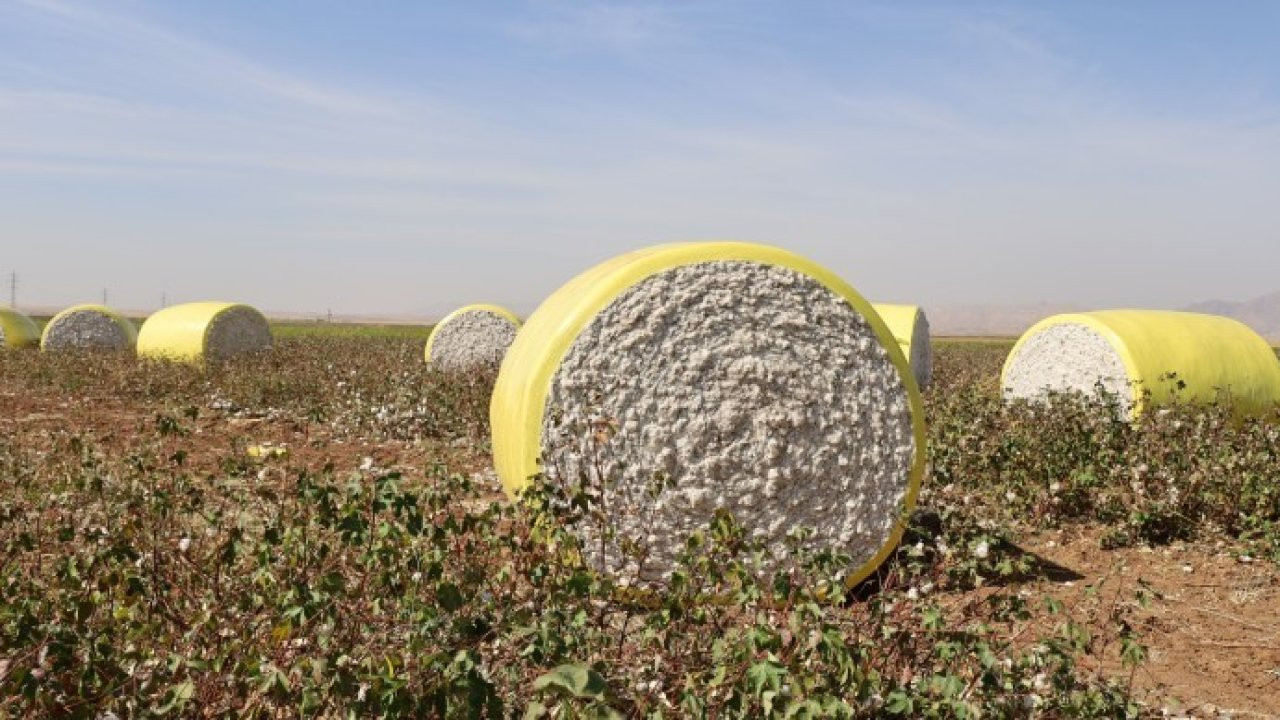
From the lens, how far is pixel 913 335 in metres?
17.5

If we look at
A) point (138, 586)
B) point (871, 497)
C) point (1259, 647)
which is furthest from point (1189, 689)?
point (138, 586)

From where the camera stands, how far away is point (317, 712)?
3256 mm

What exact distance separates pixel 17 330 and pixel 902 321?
2226 cm

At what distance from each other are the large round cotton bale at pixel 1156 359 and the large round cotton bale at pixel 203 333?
46.7 feet

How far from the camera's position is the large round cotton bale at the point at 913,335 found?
56.1ft

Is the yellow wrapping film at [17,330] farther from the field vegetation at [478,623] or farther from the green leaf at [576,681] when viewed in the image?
the green leaf at [576,681]

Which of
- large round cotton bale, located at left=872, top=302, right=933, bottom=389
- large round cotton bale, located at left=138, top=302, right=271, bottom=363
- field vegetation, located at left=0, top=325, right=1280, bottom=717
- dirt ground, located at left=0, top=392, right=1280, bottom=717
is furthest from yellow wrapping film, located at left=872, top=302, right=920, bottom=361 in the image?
large round cotton bale, located at left=138, top=302, right=271, bottom=363

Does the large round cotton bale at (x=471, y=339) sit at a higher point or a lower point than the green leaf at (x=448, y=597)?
higher

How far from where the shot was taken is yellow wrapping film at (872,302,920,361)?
16953 millimetres

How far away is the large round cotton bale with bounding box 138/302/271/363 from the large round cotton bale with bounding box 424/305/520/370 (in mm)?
4310

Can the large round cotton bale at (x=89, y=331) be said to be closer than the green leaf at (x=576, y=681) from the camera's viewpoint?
No

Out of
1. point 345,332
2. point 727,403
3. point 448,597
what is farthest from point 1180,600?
point 345,332

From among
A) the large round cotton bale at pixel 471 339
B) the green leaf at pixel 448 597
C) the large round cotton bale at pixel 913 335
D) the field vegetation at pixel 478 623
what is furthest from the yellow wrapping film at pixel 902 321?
the green leaf at pixel 448 597

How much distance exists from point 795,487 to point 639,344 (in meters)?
1.17
